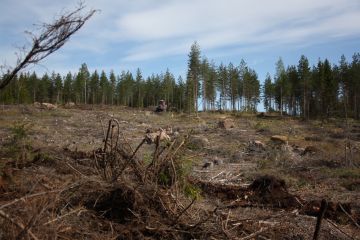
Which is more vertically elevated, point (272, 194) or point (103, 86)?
point (103, 86)

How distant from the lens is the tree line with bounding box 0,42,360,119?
62.2 metres

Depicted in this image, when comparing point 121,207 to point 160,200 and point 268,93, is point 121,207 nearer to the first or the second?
point 160,200

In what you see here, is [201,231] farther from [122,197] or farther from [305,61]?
[305,61]

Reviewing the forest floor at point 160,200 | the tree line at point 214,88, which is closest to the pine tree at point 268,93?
the tree line at point 214,88

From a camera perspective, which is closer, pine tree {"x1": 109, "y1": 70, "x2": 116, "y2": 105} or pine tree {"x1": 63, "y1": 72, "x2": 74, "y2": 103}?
pine tree {"x1": 63, "y1": 72, "x2": 74, "y2": 103}

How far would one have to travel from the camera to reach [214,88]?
7994 centimetres

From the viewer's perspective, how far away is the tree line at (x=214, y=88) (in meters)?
62.2

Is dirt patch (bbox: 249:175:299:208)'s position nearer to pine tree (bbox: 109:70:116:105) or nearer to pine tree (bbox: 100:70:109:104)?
pine tree (bbox: 100:70:109:104)

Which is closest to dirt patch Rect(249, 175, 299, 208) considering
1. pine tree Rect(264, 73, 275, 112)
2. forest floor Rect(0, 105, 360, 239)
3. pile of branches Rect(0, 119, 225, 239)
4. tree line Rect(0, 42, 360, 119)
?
forest floor Rect(0, 105, 360, 239)

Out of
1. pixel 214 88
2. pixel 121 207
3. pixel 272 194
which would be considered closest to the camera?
pixel 121 207

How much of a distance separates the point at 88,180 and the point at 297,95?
68315 mm

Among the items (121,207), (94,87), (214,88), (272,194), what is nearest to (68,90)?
(94,87)

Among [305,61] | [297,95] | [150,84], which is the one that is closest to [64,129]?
[305,61]

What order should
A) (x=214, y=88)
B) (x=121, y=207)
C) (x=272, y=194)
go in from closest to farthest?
(x=121, y=207) → (x=272, y=194) → (x=214, y=88)
